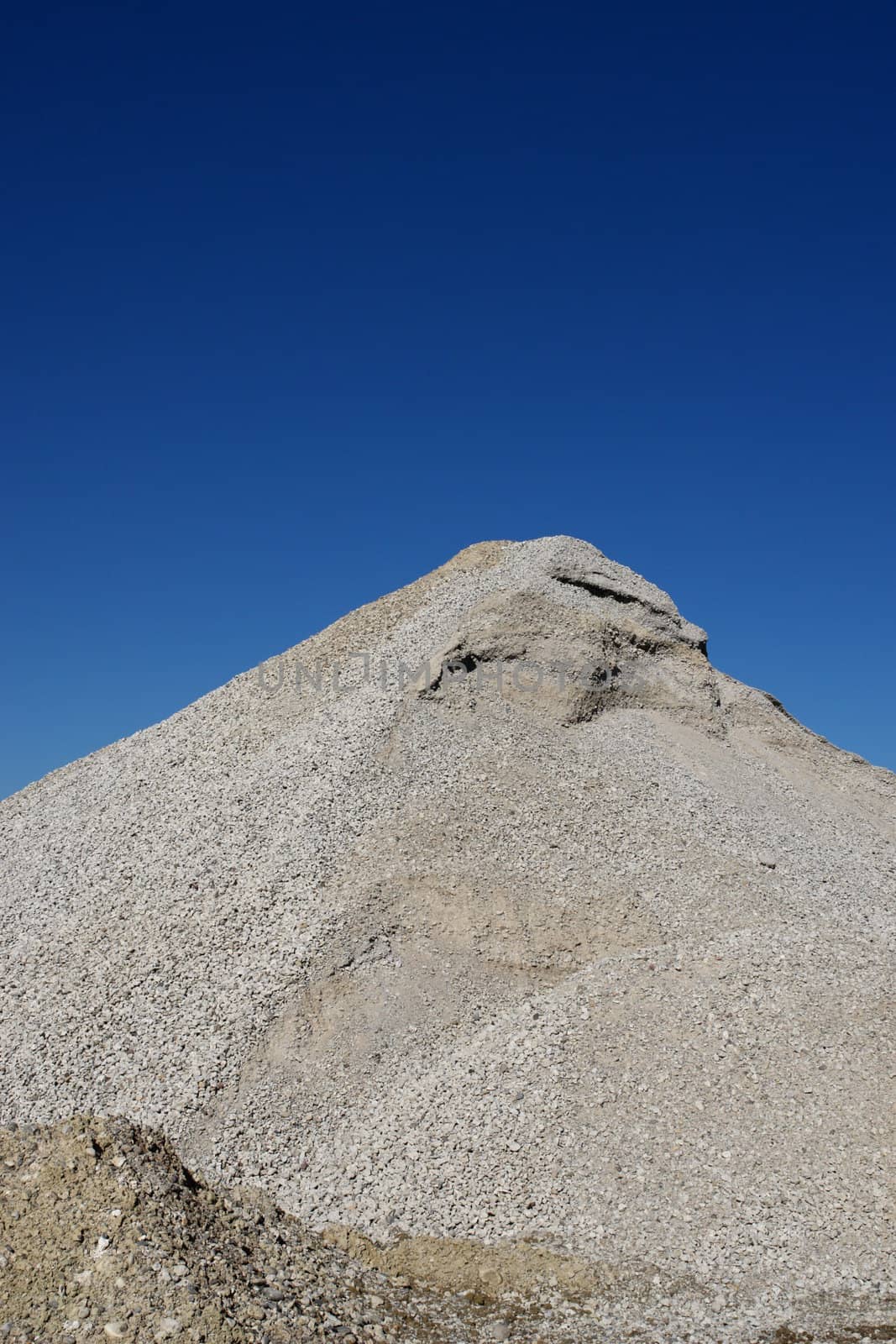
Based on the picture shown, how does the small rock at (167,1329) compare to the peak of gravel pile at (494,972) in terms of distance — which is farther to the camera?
the peak of gravel pile at (494,972)

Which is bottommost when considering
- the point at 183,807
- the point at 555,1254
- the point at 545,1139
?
the point at 555,1254

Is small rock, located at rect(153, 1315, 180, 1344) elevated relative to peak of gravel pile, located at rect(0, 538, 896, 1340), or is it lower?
lower

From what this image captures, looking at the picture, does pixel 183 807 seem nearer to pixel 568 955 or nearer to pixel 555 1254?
pixel 568 955

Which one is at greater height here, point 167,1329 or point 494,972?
point 494,972

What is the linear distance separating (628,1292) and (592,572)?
42.9ft

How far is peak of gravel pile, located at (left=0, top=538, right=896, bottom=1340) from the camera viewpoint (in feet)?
31.4

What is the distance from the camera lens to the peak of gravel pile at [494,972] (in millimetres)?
9586

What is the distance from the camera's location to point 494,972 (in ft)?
40.3

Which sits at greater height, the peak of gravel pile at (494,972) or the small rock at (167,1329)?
the peak of gravel pile at (494,972)

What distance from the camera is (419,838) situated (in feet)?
44.1

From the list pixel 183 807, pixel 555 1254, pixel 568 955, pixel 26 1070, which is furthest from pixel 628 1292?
pixel 183 807

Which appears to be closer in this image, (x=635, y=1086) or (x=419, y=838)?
(x=635, y=1086)

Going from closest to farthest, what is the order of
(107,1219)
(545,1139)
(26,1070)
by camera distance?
(107,1219), (545,1139), (26,1070)

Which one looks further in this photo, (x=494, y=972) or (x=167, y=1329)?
(x=494, y=972)
